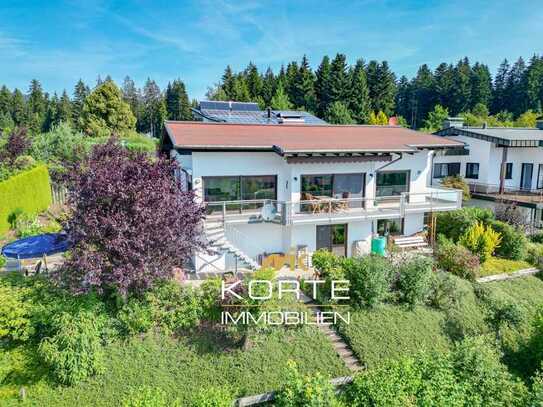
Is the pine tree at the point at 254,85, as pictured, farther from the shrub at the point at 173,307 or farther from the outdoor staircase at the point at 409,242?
the shrub at the point at 173,307

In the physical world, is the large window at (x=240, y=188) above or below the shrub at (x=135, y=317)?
above

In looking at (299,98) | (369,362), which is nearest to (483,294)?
(369,362)

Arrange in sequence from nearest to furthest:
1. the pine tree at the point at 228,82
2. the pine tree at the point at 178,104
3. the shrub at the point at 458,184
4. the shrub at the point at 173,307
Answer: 1. the shrub at the point at 173,307
2. the shrub at the point at 458,184
3. the pine tree at the point at 228,82
4. the pine tree at the point at 178,104

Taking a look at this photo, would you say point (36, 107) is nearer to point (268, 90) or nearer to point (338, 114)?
point (268, 90)

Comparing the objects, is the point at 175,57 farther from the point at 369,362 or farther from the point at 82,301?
the point at 369,362

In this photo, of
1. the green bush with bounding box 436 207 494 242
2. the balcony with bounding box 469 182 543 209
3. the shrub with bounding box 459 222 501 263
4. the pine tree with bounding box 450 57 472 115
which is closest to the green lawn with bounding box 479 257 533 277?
the shrub with bounding box 459 222 501 263

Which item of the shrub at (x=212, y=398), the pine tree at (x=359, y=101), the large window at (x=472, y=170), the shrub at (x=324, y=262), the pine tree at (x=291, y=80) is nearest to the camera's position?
the shrub at (x=212, y=398)

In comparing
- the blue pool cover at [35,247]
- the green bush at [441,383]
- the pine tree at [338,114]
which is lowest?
the green bush at [441,383]

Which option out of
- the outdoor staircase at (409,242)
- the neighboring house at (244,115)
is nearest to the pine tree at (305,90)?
the neighboring house at (244,115)
